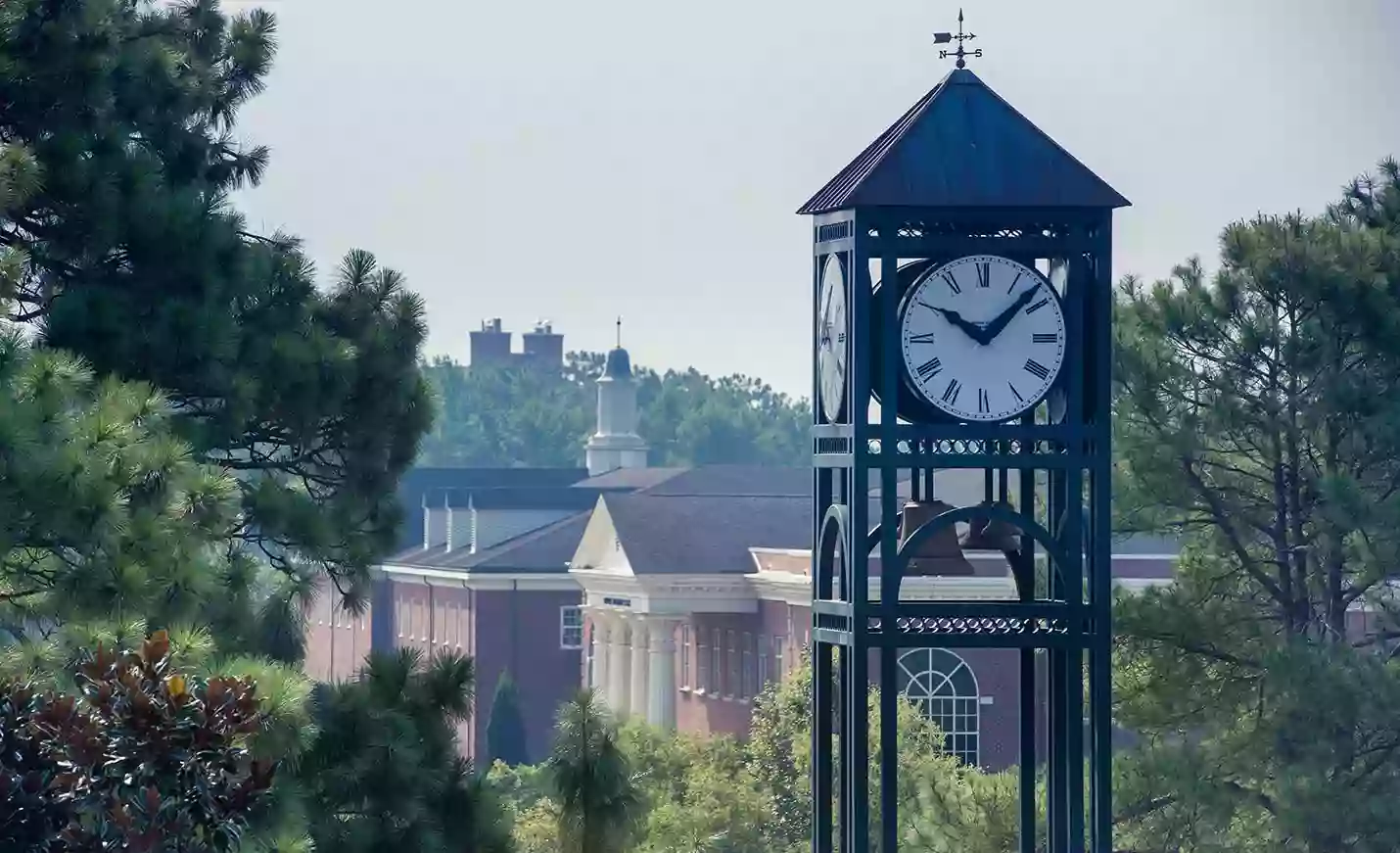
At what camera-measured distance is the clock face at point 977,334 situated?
10.6 meters

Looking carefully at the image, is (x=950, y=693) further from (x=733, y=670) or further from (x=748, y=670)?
(x=733, y=670)

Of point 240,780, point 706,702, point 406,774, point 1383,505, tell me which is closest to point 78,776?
point 240,780

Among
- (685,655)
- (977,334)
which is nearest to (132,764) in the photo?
(977,334)

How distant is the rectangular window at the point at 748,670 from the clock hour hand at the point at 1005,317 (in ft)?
151

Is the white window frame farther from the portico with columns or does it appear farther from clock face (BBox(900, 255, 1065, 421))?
clock face (BBox(900, 255, 1065, 421))

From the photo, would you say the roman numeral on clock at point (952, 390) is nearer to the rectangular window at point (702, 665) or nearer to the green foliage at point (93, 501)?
the green foliage at point (93, 501)

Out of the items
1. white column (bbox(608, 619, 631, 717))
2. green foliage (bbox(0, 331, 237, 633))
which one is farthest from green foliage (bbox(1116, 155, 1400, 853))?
white column (bbox(608, 619, 631, 717))

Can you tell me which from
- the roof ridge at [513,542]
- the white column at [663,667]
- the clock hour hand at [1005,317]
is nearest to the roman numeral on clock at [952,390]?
the clock hour hand at [1005,317]

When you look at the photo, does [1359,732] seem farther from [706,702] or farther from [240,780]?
[706,702]

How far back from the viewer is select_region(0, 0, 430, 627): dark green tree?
14.3m

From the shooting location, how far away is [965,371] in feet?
35.0

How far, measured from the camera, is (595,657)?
6556 centimetres

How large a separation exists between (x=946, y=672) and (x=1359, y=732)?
2314cm

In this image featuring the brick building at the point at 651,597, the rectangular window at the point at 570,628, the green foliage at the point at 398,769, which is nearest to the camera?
the green foliage at the point at 398,769
